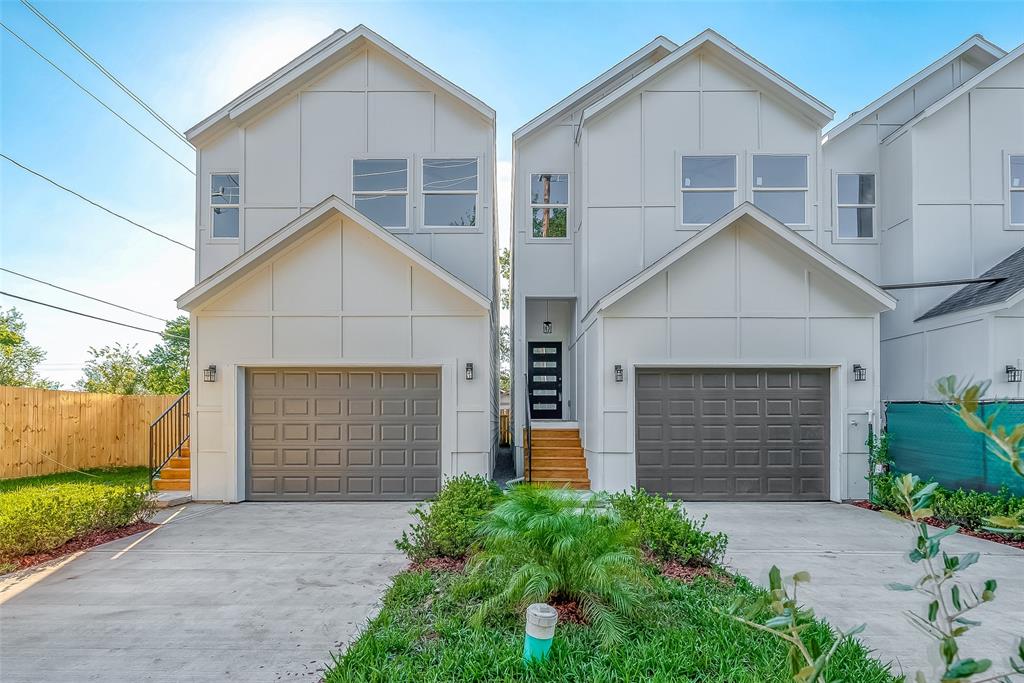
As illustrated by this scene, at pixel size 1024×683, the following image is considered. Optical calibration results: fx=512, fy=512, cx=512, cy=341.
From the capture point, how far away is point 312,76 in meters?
10.4

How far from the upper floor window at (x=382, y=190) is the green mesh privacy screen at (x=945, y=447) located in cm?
968

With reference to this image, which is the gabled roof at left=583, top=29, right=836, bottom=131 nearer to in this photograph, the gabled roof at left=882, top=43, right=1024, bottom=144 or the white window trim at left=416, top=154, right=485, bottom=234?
the gabled roof at left=882, top=43, right=1024, bottom=144

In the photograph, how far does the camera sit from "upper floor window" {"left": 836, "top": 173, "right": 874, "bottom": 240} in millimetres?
11242

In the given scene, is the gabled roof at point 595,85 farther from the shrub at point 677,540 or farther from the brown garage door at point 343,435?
the shrub at point 677,540

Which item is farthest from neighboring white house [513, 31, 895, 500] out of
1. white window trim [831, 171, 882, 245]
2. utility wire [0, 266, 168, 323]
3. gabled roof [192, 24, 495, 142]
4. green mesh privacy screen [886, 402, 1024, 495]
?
utility wire [0, 266, 168, 323]

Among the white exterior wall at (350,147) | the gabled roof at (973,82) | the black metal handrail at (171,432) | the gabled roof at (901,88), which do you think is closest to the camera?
the gabled roof at (973,82)

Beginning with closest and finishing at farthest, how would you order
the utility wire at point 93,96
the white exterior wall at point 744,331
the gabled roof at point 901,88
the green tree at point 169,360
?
1. the white exterior wall at point 744,331
2. the gabled roof at point 901,88
3. the utility wire at point 93,96
4. the green tree at point 169,360

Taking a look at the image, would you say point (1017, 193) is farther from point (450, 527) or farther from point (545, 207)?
point (450, 527)

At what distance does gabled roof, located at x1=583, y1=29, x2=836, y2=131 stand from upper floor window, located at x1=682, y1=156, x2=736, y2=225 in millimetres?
1559

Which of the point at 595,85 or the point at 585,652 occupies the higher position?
the point at 595,85

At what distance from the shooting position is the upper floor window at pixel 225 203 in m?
10.5

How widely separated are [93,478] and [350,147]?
10.1 meters

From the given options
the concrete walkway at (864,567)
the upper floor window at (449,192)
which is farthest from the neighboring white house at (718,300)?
the upper floor window at (449,192)

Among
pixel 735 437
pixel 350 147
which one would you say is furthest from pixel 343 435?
pixel 735 437
